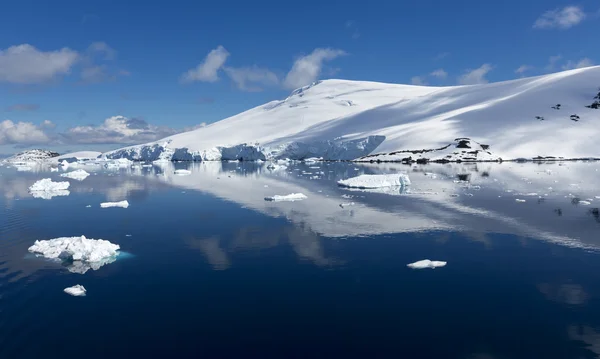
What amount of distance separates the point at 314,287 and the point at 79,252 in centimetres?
827

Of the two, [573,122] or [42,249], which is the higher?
[573,122]

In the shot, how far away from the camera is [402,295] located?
37.0 ft

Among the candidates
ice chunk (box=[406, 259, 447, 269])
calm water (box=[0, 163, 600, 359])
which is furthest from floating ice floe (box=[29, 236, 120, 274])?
ice chunk (box=[406, 259, 447, 269])

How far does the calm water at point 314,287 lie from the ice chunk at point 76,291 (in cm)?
17

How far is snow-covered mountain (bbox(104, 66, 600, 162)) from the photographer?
273ft

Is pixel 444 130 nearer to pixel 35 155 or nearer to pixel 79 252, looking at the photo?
pixel 79 252

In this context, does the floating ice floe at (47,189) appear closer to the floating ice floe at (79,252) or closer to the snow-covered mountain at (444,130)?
the floating ice floe at (79,252)

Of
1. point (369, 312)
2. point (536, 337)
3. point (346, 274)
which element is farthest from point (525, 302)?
point (346, 274)

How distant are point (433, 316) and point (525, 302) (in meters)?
2.57

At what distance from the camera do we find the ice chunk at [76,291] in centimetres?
1144

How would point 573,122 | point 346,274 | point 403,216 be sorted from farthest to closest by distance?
1. point 573,122
2. point 403,216
3. point 346,274

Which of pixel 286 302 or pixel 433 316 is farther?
pixel 286 302

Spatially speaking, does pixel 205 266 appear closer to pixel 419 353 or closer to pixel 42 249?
pixel 42 249

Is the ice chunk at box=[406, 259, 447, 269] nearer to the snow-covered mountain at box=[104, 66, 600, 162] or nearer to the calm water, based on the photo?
the calm water
